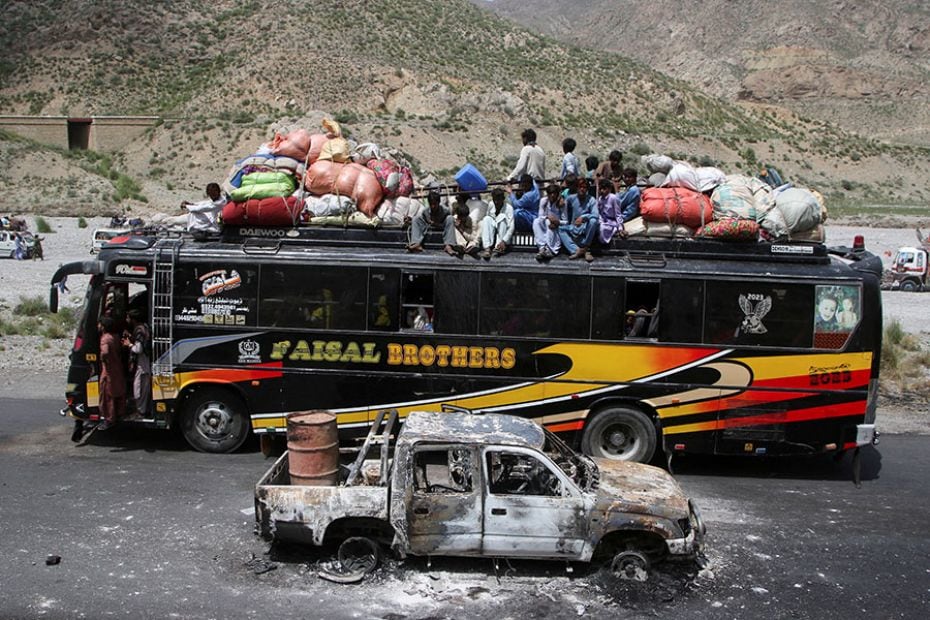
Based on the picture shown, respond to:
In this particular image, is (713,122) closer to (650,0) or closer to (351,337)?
(351,337)

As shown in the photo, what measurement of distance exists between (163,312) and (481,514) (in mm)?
5567

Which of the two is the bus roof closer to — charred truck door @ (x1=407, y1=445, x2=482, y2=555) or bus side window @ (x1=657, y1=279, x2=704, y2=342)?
bus side window @ (x1=657, y1=279, x2=704, y2=342)

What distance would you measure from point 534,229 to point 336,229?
2.51 metres

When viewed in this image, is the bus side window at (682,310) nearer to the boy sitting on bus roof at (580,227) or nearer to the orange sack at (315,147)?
the boy sitting on bus roof at (580,227)

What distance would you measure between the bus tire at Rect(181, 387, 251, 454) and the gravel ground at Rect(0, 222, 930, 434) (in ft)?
14.5

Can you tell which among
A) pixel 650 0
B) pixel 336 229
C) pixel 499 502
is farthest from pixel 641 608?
pixel 650 0

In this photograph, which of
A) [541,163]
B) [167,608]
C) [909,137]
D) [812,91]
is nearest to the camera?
[167,608]

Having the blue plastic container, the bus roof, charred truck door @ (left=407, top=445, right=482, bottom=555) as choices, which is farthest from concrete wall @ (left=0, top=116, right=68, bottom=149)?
charred truck door @ (left=407, top=445, right=482, bottom=555)

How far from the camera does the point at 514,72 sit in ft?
270

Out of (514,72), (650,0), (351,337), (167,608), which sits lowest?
(167,608)

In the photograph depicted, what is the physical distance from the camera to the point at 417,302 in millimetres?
11297

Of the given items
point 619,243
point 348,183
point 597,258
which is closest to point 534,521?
point 597,258

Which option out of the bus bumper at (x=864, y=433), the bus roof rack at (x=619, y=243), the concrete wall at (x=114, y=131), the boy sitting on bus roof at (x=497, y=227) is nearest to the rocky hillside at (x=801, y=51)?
the concrete wall at (x=114, y=131)

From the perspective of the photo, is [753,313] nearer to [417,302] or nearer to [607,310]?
[607,310]
